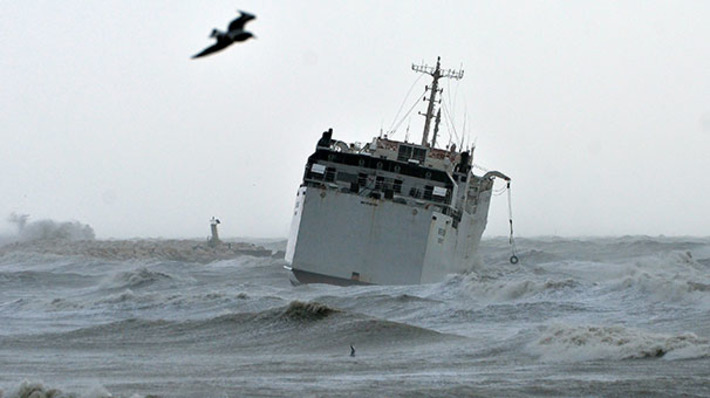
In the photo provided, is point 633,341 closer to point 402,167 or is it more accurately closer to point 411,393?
point 411,393

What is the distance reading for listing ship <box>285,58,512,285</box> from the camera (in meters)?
44.0

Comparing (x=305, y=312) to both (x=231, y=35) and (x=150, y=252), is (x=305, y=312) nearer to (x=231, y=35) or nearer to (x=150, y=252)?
(x=231, y=35)

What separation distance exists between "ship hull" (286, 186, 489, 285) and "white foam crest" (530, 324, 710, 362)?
859 inches

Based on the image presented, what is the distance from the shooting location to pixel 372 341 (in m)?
24.3

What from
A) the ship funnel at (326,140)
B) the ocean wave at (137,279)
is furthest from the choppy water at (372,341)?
the ship funnel at (326,140)

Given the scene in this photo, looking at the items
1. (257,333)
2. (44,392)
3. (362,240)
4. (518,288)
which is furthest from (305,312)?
(362,240)

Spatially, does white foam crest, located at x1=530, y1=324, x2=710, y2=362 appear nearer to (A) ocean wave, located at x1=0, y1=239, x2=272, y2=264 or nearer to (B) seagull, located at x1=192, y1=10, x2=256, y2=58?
(B) seagull, located at x1=192, y1=10, x2=256, y2=58

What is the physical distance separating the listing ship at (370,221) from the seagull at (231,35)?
119 ft

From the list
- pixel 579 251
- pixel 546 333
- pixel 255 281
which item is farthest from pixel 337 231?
pixel 579 251

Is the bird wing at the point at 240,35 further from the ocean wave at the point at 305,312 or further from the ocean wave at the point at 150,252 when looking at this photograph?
the ocean wave at the point at 150,252

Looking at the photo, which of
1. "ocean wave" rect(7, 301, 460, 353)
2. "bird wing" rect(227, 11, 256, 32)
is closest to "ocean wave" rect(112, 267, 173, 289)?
"ocean wave" rect(7, 301, 460, 353)

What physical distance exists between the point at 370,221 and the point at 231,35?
36.7 metres

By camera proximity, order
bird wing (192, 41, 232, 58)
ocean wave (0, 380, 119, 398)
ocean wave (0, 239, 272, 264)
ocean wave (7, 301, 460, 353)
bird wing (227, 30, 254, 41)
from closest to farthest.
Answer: bird wing (192, 41, 232, 58) < bird wing (227, 30, 254, 41) < ocean wave (0, 380, 119, 398) < ocean wave (7, 301, 460, 353) < ocean wave (0, 239, 272, 264)

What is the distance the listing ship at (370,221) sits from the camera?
44.0 meters
